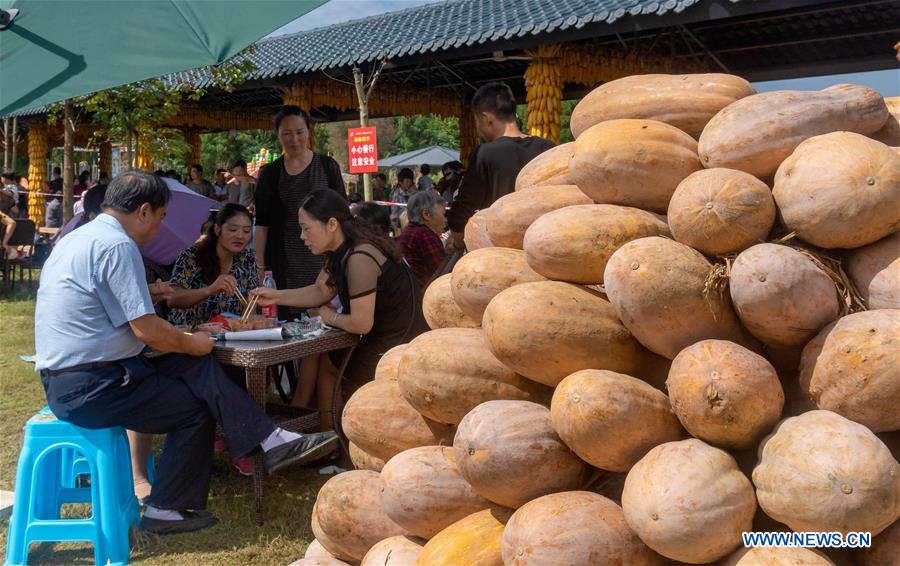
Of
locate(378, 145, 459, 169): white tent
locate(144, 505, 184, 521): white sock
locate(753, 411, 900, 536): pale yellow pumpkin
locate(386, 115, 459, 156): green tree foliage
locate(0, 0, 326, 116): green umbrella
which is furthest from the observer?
locate(386, 115, 459, 156): green tree foliage

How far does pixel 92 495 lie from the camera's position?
332 cm

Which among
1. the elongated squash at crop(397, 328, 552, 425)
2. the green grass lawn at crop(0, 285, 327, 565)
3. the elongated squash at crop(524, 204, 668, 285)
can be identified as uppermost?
the elongated squash at crop(524, 204, 668, 285)

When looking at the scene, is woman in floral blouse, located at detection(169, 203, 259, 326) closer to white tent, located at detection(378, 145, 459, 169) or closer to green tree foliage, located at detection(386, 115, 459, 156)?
white tent, located at detection(378, 145, 459, 169)

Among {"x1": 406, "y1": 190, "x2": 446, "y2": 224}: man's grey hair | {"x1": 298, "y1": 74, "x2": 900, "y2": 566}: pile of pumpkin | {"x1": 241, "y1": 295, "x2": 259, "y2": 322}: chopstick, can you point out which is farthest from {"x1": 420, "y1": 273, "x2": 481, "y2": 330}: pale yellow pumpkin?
{"x1": 406, "y1": 190, "x2": 446, "y2": 224}: man's grey hair

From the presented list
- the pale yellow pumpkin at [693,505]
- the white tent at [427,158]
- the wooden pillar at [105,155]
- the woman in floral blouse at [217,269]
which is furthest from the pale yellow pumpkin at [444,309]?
the wooden pillar at [105,155]

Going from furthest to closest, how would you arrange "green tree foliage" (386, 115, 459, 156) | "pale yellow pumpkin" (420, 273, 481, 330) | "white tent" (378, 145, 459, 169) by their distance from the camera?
"green tree foliage" (386, 115, 459, 156) → "white tent" (378, 145, 459, 169) → "pale yellow pumpkin" (420, 273, 481, 330)

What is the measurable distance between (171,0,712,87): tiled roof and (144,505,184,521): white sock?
25.1ft

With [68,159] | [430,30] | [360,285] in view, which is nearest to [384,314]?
[360,285]

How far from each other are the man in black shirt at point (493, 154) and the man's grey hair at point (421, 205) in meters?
1.40

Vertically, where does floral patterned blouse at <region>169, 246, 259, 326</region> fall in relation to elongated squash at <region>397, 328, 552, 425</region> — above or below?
below

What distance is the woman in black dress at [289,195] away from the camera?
4887mm

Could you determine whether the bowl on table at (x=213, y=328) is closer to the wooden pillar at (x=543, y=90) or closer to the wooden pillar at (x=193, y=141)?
the wooden pillar at (x=543, y=90)

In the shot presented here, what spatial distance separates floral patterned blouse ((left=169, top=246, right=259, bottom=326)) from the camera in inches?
180

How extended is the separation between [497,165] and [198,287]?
1884 mm
